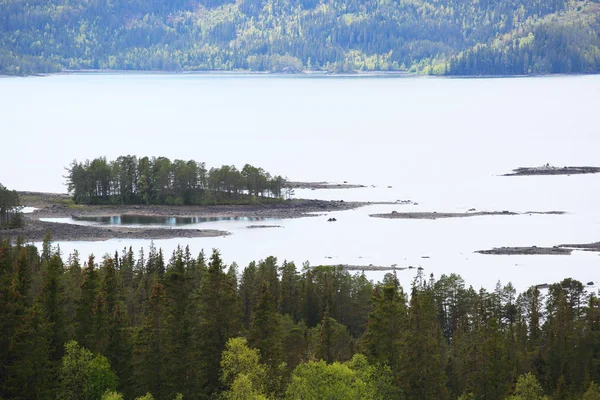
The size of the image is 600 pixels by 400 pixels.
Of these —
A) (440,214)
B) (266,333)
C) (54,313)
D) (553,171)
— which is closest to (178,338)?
(266,333)

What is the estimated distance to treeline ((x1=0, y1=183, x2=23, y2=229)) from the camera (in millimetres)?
129875

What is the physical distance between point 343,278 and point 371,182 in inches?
3609

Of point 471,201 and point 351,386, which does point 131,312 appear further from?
point 471,201

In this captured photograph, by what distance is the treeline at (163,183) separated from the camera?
152m

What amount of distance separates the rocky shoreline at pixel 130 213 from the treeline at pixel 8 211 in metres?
1.52

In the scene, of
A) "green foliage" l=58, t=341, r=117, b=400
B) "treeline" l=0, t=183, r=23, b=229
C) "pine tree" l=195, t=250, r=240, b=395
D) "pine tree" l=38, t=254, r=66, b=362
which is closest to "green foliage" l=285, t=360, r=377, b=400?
"pine tree" l=195, t=250, r=240, b=395

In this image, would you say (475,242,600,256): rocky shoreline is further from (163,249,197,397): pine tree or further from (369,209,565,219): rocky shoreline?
(163,249,197,397): pine tree

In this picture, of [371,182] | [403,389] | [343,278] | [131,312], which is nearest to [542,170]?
[371,182]

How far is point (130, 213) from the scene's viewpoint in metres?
146

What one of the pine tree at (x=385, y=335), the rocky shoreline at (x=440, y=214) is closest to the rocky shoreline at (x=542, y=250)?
the rocky shoreline at (x=440, y=214)

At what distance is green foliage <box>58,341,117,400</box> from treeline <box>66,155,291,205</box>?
96626 millimetres

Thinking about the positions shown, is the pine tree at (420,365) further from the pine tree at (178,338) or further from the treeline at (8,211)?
the treeline at (8,211)

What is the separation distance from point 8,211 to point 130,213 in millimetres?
17684

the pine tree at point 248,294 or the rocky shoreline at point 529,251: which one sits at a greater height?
the rocky shoreline at point 529,251
